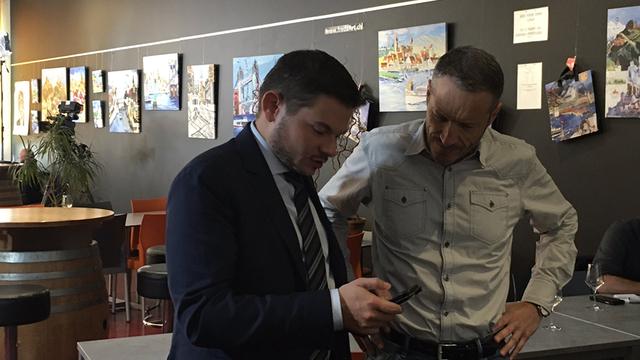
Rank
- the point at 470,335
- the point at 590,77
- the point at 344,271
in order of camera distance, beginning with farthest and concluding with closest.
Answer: the point at 590,77 → the point at 470,335 → the point at 344,271

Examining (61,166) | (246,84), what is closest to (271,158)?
(246,84)

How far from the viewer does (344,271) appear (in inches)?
69.6

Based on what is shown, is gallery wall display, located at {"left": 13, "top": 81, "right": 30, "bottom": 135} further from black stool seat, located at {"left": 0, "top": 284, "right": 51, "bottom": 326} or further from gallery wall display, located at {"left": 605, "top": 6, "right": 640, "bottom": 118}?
gallery wall display, located at {"left": 605, "top": 6, "right": 640, "bottom": 118}

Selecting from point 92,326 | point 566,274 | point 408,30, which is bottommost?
point 92,326

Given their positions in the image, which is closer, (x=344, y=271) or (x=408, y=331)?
(x=344, y=271)

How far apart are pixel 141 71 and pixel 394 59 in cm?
466

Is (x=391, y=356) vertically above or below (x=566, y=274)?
below

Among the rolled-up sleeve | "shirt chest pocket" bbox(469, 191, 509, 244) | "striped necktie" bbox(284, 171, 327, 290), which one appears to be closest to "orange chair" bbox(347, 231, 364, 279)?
the rolled-up sleeve

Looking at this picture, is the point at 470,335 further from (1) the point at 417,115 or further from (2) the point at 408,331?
(1) the point at 417,115

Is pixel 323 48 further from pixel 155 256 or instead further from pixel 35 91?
pixel 35 91

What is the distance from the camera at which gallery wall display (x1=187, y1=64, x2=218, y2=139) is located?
27.2 ft

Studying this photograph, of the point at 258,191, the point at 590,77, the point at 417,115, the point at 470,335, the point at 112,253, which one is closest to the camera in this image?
the point at 258,191

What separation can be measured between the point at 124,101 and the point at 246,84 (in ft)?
9.86

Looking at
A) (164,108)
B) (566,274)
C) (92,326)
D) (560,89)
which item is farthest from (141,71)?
(566,274)
